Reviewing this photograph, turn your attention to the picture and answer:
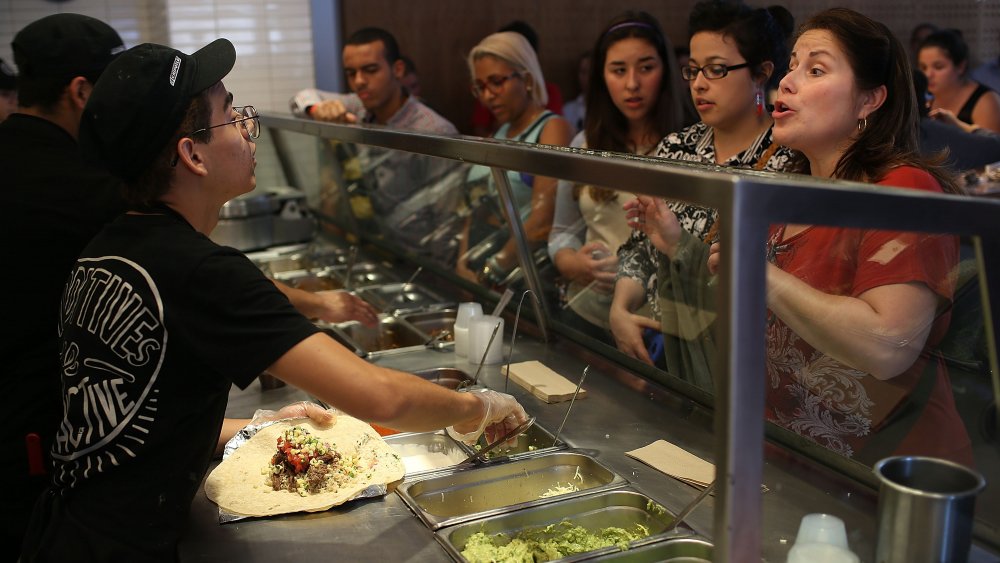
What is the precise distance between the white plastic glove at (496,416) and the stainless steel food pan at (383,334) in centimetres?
109

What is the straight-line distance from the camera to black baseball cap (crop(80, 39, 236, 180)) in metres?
1.60

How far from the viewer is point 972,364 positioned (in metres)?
1.50

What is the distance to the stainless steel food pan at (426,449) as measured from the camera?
2.15 meters

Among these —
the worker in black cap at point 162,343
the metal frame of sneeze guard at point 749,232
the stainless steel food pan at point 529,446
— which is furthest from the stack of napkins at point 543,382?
the metal frame of sneeze guard at point 749,232

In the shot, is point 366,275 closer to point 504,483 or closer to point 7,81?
point 7,81

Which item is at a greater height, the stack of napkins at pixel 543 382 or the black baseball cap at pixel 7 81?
the black baseball cap at pixel 7 81

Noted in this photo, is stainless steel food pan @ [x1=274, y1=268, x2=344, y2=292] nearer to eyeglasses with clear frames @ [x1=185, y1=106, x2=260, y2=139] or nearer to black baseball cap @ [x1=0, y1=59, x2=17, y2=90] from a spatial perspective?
black baseball cap @ [x1=0, y1=59, x2=17, y2=90]

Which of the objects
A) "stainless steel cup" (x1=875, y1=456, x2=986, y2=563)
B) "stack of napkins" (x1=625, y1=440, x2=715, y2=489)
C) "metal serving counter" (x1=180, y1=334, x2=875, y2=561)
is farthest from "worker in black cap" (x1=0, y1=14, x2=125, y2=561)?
"stainless steel cup" (x1=875, y1=456, x2=986, y2=563)

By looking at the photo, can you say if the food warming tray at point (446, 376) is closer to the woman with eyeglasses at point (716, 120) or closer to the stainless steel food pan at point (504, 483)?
the woman with eyeglasses at point (716, 120)

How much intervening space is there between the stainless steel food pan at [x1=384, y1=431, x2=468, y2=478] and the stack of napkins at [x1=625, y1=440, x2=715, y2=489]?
44cm

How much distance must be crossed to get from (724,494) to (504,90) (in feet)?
9.58

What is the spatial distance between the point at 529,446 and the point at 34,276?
52.7 inches

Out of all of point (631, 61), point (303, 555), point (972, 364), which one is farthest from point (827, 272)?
point (631, 61)

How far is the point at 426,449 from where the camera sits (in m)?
2.23
